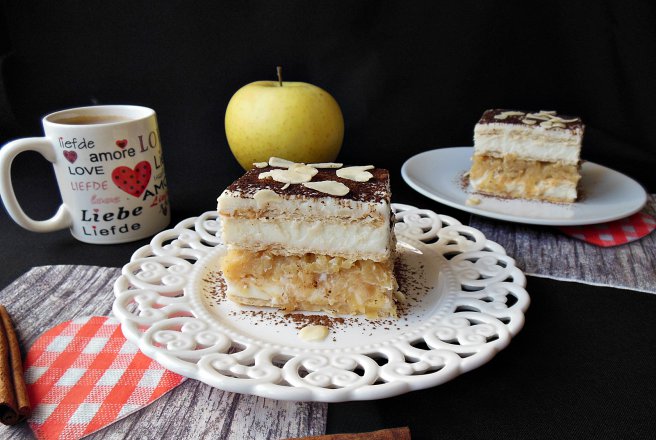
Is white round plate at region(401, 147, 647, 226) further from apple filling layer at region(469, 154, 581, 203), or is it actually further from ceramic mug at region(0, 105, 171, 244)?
ceramic mug at region(0, 105, 171, 244)

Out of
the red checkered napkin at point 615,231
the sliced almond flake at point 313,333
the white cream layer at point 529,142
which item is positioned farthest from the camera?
the white cream layer at point 529,142

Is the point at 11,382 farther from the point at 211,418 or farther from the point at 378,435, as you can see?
the point at 378,435

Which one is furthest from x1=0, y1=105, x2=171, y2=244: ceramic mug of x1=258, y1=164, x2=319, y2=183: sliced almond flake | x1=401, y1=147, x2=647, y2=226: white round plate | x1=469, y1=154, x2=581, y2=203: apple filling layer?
x1=469, y1=154, x2=581, y2=203: apple filling layer

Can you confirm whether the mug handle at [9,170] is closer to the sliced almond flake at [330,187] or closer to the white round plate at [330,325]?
the white round plate at [330,325]

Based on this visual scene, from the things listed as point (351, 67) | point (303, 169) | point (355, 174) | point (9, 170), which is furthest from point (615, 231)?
point (9, 170)

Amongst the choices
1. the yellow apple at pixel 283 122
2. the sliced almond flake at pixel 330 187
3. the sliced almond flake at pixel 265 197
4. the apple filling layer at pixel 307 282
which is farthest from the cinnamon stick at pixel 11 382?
the yellow apple at pixel 283 122

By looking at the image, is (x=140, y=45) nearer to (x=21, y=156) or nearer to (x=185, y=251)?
(x=21, y=156)
